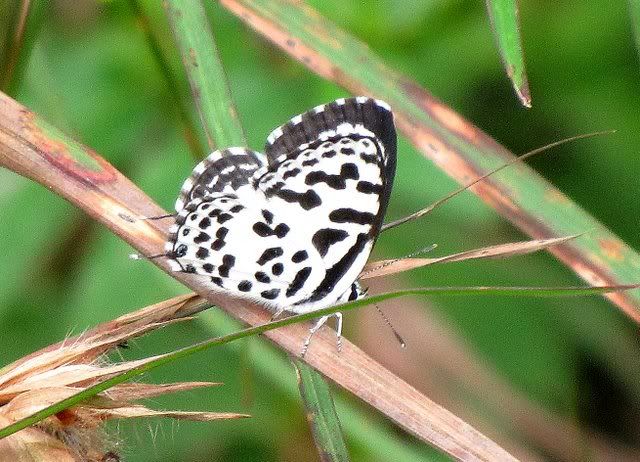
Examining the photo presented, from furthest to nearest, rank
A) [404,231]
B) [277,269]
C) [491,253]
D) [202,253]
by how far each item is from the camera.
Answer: [404,231] → [277,269] → [202,253] → [491,253]

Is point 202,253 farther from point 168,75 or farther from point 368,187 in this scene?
point 168,75

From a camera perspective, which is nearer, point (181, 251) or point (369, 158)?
point (181, 251)

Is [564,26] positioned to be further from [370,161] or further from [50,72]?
[50,72]

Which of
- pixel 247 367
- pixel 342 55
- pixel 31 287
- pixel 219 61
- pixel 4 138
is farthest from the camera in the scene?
pixel 31 287

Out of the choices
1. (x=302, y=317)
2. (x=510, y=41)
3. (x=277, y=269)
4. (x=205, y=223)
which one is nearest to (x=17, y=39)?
(x=205, y=223)

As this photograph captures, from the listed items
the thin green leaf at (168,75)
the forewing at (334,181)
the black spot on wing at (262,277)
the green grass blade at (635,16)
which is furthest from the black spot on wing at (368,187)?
the thin green leaf at (168,75)

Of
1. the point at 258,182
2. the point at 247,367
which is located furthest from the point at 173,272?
the point at 247,367

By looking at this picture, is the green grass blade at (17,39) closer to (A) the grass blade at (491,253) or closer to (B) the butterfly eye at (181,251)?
(B) the butterfly eye at (181,251)
